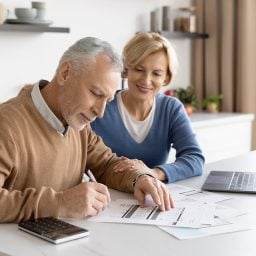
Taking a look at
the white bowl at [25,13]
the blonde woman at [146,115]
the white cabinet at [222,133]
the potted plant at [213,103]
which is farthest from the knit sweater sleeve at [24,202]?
the potted plant at [213,103]

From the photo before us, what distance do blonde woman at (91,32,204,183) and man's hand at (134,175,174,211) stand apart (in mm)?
587

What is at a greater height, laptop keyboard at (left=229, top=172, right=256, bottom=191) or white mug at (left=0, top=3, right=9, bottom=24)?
white mug at (left=0, top=3, right=9, bottom=24)

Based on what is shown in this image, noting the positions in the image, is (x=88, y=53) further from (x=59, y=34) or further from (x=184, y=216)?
(x=59, y=34)

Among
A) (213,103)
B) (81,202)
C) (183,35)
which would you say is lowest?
(213,103)

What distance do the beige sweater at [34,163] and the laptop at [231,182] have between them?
299 mm

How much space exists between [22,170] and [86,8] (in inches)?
92.3

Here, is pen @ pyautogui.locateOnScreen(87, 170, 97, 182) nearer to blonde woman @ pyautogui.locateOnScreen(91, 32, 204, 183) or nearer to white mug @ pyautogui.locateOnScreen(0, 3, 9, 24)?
blonde woman @ pyautogui.locateOnScreen(91, 32, 204, 183)

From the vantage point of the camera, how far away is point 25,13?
3.15m

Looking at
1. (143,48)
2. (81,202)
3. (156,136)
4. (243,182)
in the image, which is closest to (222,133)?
(156,136)

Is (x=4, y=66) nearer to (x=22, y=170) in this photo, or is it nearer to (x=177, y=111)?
(x=177, y=111)

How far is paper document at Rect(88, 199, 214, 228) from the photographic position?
4.76ft

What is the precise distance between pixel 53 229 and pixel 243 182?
86cm

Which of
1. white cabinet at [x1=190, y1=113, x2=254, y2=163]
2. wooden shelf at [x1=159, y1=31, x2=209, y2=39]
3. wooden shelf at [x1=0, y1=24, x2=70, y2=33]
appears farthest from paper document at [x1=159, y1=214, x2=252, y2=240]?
wooden shelf at [x1=159, y1=31, x2=209, y2=39]

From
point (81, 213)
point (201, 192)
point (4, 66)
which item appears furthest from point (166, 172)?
point (4, 66)
